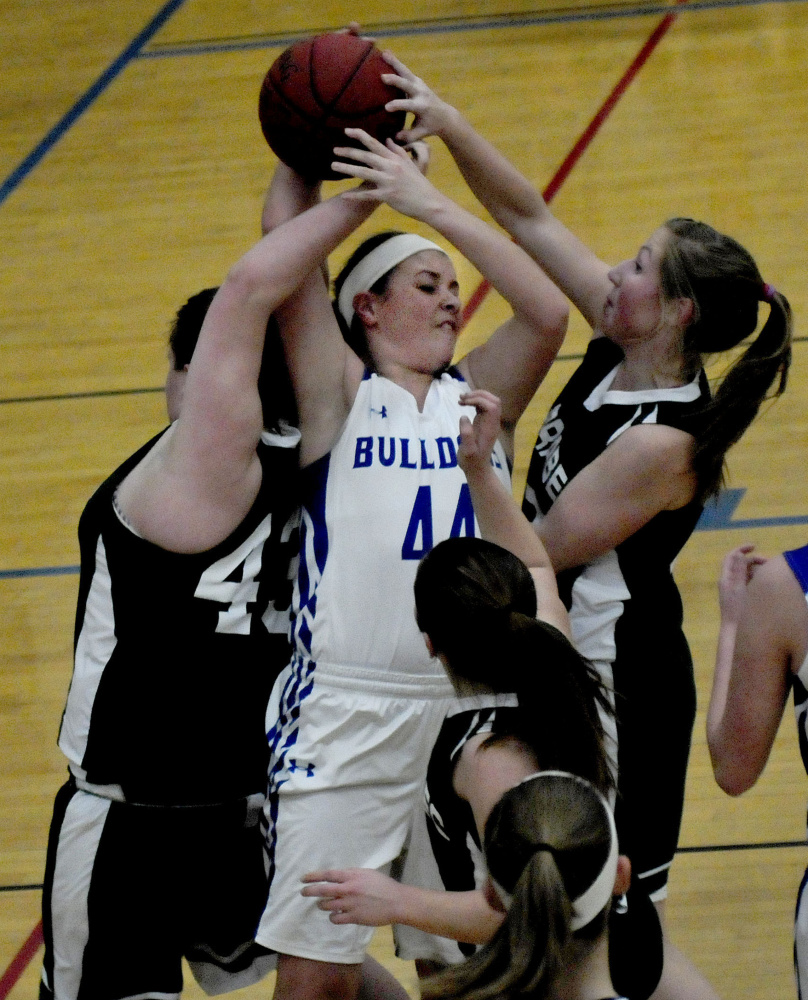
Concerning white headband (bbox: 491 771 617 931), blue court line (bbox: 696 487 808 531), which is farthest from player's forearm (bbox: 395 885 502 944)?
blue court line (bbox: 696 487 808 531)

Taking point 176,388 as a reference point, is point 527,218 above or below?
above

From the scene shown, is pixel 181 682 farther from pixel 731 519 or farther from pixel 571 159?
pixel 571 159

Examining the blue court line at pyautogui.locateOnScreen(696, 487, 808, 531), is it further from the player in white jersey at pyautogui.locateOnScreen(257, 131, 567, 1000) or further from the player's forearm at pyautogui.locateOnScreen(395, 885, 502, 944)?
the player's forearm at pyautogui.locateOnScreen(395, 885, 502, 944)

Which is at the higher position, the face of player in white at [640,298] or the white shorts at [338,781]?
the face of player in white at [640,298]

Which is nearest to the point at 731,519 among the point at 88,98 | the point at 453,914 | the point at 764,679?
the point at 764,679

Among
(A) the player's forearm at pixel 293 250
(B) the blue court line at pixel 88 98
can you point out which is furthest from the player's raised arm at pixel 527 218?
(B) the blue court line at pixel 88 98

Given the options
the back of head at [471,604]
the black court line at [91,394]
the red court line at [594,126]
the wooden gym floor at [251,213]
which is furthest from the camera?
the red court line at [594,126]

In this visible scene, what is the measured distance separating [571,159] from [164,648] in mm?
5606

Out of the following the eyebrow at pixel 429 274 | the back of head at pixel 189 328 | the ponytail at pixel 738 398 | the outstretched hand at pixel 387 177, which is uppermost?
the outstretched hand at pixel 387 177

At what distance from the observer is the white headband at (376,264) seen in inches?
132

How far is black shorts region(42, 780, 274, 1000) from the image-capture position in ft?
9.92

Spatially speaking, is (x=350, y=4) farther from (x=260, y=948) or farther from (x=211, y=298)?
(x=260, y=948)

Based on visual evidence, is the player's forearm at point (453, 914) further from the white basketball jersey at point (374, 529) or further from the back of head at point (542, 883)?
the white basketball jersey at point (374, 529)

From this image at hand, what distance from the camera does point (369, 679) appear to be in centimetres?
309
